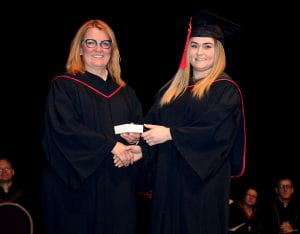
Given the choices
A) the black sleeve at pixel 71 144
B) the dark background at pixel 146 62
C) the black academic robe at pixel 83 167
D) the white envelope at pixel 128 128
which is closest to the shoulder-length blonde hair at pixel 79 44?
the black academic robe at pixel 83 167

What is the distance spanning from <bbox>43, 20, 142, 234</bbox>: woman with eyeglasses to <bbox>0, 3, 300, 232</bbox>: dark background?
3058mm

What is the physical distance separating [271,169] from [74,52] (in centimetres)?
564

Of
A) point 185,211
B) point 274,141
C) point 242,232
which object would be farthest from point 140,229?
point 185,211

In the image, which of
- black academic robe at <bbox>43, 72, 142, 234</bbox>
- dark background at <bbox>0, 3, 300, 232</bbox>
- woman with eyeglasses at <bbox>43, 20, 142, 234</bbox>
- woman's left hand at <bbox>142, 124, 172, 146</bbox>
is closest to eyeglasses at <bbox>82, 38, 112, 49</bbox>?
woman with eyeglasses at <bbox>43, 20, 142, 234</bbox>

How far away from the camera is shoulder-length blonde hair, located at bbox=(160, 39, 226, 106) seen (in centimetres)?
391

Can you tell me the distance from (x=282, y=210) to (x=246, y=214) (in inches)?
26.1

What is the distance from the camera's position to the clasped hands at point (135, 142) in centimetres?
384

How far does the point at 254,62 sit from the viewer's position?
7.99 m

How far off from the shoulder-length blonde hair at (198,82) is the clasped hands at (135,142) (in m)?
0.31

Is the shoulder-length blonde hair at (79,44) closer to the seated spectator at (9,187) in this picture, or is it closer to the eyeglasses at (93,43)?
the eyeglasses at (93,43)

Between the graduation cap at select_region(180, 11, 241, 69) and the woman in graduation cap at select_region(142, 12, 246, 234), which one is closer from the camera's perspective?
the woman in graduation cap at select_region(142, 12, 246, 234)

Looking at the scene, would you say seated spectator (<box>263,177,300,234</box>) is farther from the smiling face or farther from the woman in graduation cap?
the woman in graduation cap

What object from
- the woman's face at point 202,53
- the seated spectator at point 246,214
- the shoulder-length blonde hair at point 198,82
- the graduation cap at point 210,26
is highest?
the graduation cap at point 210,26

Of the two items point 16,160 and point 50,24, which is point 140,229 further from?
point 50,24
